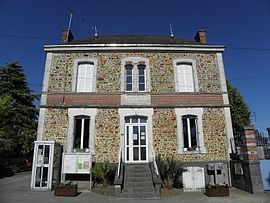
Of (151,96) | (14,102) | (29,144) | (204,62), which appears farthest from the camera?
(14,102)

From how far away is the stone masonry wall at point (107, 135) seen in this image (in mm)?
9109

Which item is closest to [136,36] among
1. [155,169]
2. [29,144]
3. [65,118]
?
[65,118]

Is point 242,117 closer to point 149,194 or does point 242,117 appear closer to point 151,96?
point 151,96

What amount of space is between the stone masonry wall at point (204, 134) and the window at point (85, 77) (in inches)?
139

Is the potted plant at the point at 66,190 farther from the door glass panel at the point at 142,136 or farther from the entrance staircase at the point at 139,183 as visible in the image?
the door glass panel at the point at 142,136

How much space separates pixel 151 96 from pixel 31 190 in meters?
6.27

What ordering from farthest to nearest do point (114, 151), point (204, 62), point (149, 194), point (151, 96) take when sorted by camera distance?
point (204, 62) < point (151, 96) < point (114, 151) < point (149, 194)

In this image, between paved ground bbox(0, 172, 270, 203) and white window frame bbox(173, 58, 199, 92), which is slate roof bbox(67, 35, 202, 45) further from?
paved ground bbox(0, 172, 270, 203)

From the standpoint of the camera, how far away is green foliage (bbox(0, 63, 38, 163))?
14.5 metres

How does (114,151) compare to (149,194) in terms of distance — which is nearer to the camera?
(149,194)

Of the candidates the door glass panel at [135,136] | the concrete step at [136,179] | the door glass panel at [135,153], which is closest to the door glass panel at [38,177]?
the concrete step at [136,179]

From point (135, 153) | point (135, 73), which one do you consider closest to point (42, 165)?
point (135, 153)

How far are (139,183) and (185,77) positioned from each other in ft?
18.8

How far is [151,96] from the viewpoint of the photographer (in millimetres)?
9898
